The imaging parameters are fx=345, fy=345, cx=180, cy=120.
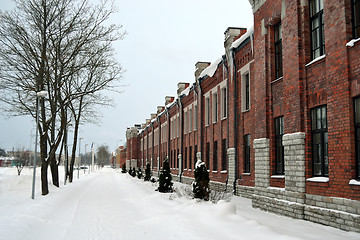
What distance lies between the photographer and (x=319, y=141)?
1006 cm

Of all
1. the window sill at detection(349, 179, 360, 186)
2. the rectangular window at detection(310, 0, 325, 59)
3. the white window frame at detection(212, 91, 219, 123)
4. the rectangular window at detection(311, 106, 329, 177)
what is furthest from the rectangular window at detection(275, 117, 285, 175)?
the white window frame at detection(212, 91, 219, 123)

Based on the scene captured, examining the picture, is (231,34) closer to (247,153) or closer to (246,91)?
(246,91)

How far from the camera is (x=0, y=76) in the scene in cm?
1888

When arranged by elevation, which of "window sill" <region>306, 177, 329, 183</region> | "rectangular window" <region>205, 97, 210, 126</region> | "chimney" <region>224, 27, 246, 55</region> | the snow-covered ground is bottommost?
the snow-covered ground

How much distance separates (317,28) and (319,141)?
3431 mm

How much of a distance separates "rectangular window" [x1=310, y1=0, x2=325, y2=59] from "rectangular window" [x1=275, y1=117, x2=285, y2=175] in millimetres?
2810

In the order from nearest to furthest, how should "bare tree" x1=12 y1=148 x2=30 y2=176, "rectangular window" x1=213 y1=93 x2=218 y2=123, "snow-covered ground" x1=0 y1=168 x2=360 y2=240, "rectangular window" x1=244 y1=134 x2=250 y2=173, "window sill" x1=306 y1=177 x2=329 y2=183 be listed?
"snow-covered ground" x1=0 y1=168 x2=360 y2=240 < "window sill" x1=306 y1=177 x2=329 y2=183 < "rectangular window" x1=244 y1=134 x2=250 y2=173 < "rectangular window" x1=213 y1=93 x2=218 y2=123 < "bare tree" x1=12 y1=148 x2=30 y2=176

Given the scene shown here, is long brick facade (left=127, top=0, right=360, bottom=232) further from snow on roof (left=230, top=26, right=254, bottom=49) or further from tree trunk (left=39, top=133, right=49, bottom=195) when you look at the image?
tree trunk (left=39, top=133, right=49, bottom=195)

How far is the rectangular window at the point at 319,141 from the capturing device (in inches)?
387

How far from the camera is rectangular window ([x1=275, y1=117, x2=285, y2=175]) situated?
12.2m

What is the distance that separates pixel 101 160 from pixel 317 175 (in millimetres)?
129022

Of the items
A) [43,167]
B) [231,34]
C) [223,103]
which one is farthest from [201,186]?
[43,167]

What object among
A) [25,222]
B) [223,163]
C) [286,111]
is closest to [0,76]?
[25,222]

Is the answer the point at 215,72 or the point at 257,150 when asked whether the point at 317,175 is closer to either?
the point at 257,150
